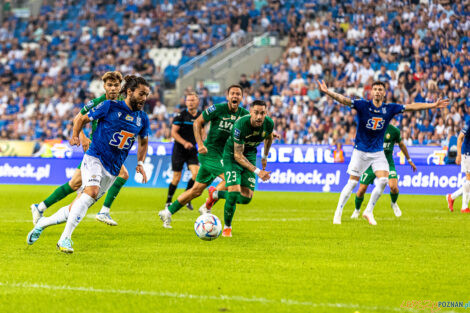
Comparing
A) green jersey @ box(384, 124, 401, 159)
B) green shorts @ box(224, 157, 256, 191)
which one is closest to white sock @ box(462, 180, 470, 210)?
green jersey @ box(384, 124, 401, 159)

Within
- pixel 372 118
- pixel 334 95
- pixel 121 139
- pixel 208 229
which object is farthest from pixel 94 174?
pixel 372 118

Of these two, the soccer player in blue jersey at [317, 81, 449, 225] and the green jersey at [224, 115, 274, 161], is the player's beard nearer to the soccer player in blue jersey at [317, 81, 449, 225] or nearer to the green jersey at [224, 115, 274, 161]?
the green jersey at [224, 115, 274, 161]

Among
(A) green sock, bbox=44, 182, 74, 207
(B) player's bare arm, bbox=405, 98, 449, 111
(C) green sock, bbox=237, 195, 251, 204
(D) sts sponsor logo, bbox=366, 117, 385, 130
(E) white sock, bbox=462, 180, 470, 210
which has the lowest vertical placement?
(E) white sock, bbox=462, 180, 470, 210

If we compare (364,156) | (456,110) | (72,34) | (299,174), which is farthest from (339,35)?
(364,156)

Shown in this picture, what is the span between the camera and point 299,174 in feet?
79.3

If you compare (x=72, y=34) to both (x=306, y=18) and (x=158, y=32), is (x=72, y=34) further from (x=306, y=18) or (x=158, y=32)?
(x=306, y=18)

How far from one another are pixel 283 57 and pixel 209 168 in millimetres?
21949

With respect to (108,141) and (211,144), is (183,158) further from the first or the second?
(108,141)

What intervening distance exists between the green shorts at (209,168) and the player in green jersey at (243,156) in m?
1.17

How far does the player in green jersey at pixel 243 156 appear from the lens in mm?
10962

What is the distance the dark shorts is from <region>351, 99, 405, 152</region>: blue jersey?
4376 millimetres

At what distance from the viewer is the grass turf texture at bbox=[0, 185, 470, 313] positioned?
6309mm

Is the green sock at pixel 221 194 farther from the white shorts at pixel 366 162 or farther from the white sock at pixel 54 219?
the white sock at pixel 54 219

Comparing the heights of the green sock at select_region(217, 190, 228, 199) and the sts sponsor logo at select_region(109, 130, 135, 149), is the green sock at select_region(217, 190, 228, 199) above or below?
below
